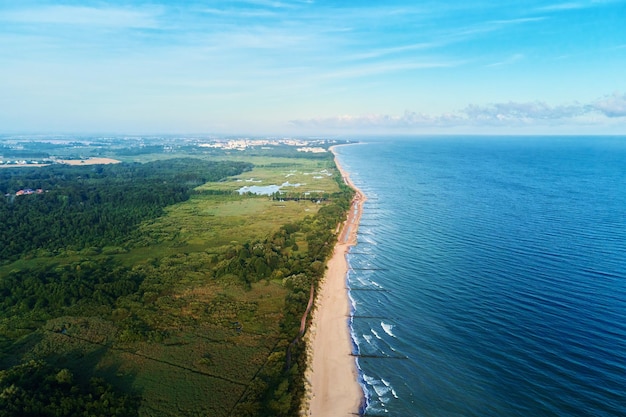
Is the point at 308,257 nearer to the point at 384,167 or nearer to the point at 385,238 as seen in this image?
the point at 385,238

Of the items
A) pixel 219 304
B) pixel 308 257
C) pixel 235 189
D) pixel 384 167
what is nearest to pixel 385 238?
pixel 308 257

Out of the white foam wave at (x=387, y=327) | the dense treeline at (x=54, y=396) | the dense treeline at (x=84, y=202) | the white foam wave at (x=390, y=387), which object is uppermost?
the dense treeline at (x=84, y=202)

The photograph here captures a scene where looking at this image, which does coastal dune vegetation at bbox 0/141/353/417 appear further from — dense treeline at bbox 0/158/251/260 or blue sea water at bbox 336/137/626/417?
blue sea water at bbox 336/137/626/417

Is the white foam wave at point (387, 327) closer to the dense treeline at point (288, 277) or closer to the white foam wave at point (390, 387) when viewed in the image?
the white foam wave at point (390, 387)

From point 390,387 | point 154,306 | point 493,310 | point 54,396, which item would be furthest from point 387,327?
point 54,396

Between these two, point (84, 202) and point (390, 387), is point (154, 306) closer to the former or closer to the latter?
point (390, 387)

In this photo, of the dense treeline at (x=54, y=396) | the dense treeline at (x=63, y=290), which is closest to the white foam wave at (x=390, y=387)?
the dense treeline at (x=54, y=396)

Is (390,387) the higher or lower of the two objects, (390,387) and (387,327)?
the lower

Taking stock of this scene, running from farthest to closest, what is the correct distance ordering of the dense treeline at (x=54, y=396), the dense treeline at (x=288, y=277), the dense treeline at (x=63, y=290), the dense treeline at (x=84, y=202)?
the dense treeline at (x=84, y=202) < the dense treeline at (x=63, y=290) < the dense treeline at (x=288, y=277) < the dense treeline at (x=54, y=396)
